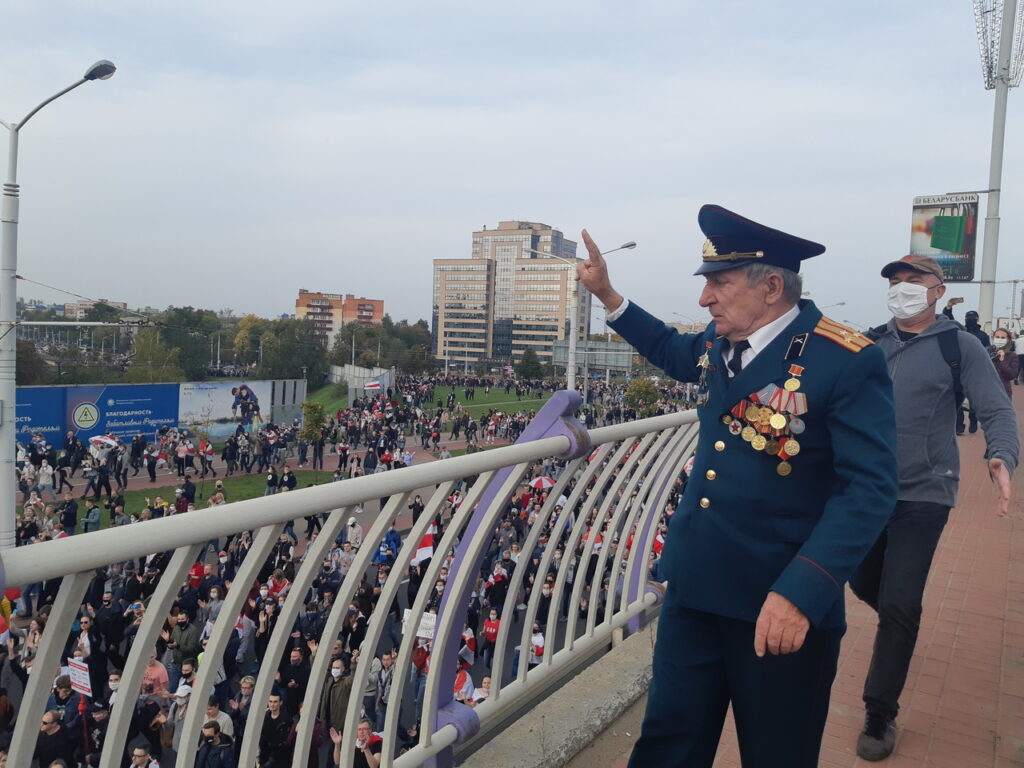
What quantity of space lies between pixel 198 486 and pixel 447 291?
4284 inches

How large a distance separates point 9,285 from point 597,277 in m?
12.7

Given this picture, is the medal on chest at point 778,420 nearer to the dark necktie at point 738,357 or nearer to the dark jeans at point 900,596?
the dark necktie at point 738,357

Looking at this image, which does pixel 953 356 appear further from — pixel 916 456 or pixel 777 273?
pixel 777 273

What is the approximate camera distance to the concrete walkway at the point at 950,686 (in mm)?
2658

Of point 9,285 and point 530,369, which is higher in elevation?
point 9,285

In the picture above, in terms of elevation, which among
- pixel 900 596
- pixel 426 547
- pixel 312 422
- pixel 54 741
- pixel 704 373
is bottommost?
pixel 312 422

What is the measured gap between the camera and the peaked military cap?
1954 mm

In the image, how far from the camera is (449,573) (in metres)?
2.16

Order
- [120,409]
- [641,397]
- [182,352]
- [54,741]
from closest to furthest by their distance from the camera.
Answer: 1. [54,741]
2. [120,409]
3. [641,397]
4. [182,352]

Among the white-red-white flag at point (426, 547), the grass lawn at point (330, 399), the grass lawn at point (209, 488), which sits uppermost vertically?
the white-red-white flag at point (426, 547)

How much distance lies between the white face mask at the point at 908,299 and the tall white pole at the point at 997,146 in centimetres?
1362

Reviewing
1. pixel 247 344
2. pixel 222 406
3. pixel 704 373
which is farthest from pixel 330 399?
pixel 704 373

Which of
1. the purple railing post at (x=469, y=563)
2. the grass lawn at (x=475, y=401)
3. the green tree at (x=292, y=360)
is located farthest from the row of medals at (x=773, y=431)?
the green tree at (x=292, y=360)

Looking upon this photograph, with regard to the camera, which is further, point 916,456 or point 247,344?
point 247,344
